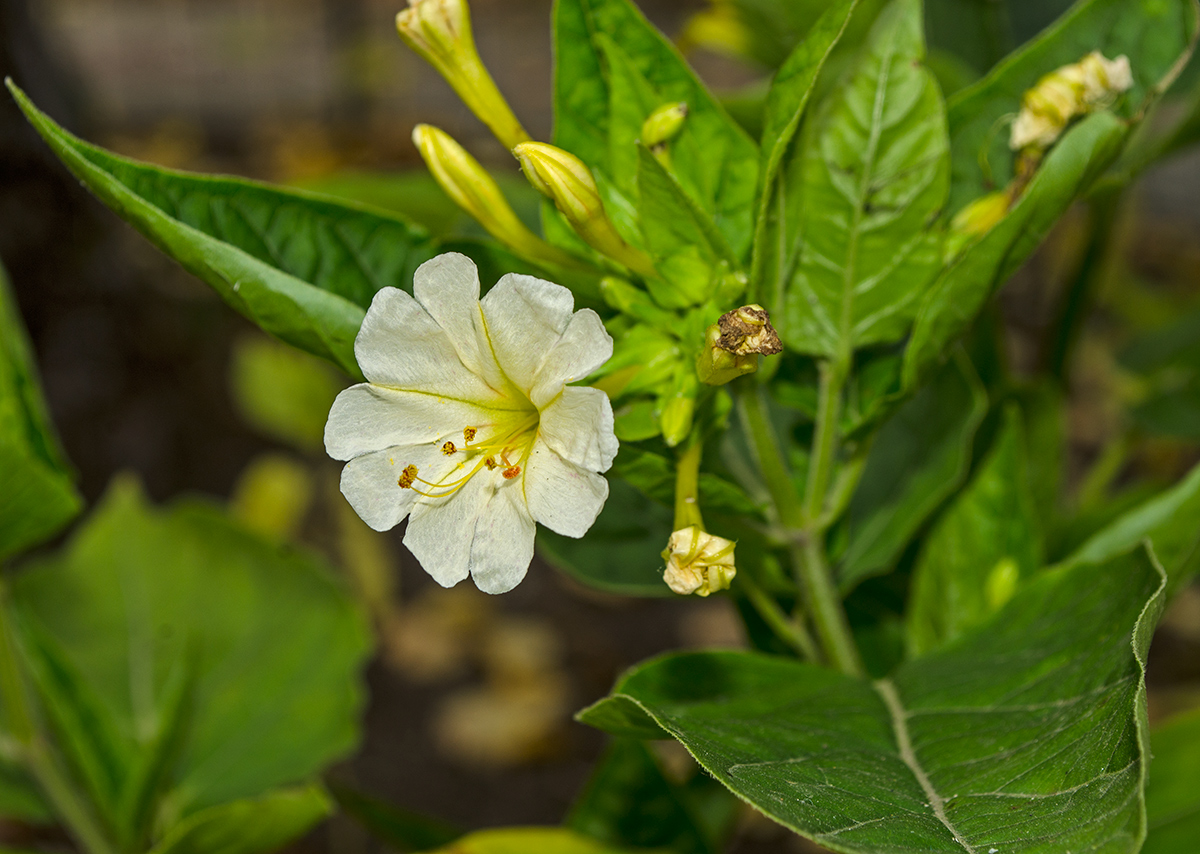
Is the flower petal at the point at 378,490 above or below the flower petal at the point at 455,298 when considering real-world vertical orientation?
below

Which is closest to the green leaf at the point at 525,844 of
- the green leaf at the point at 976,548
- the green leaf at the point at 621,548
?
the green leaf at the point at 621,548

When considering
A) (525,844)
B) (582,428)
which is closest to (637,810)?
(525,844)

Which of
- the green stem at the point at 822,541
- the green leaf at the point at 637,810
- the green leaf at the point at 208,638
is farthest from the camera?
the green leaf at the point at 208,638

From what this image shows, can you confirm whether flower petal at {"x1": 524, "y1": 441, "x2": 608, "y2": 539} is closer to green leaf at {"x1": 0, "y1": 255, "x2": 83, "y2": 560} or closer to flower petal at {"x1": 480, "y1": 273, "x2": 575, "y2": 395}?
flower petal at {"x1": 480, "y1": 273, "x2": 575, "y2": 395}

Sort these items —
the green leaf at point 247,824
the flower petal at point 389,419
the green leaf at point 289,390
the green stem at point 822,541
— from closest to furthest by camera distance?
the flower petal at point 389,419
the green stem at point 822,541
the green leaf at point 247,824
the green leaf at point 289,390

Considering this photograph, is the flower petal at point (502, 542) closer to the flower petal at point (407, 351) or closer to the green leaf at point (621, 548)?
the flower petal at point (407, 351)

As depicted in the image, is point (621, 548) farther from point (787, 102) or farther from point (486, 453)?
point (787, 102)

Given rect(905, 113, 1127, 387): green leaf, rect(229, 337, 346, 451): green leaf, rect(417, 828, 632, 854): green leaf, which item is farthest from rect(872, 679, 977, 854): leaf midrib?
rect(229, 337, 346, 451): green leaf

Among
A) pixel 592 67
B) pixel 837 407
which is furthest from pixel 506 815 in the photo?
pixel 592 67
